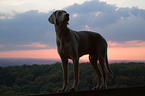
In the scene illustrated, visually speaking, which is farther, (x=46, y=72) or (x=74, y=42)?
(x=46, y=72)

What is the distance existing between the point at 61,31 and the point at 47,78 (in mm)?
5740

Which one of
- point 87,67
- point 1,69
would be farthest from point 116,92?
point 1,69

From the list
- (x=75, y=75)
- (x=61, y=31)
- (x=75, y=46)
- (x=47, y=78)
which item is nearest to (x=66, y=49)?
(x=75, y=46)

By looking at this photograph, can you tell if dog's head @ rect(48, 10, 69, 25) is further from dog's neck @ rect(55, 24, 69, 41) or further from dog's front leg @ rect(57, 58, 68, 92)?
dog's front leg @ rect(57, 58, 68, 92)

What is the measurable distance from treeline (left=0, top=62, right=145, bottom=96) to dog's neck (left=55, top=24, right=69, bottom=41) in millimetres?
4784

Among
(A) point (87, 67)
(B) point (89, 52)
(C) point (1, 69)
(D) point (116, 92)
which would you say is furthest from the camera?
(C) point (1, 69)

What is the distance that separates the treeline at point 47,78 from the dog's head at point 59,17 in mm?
4881

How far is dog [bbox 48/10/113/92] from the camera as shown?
1977mm

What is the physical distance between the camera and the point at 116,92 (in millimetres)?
2713

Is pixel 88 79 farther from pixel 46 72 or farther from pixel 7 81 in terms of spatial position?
pixel 7 81

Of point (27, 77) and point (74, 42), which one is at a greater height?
point (74, 42)

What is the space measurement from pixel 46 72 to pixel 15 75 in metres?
1.90

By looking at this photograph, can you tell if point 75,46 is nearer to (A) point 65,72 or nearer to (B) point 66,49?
(B) point 66,49

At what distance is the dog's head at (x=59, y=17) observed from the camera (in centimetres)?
191
